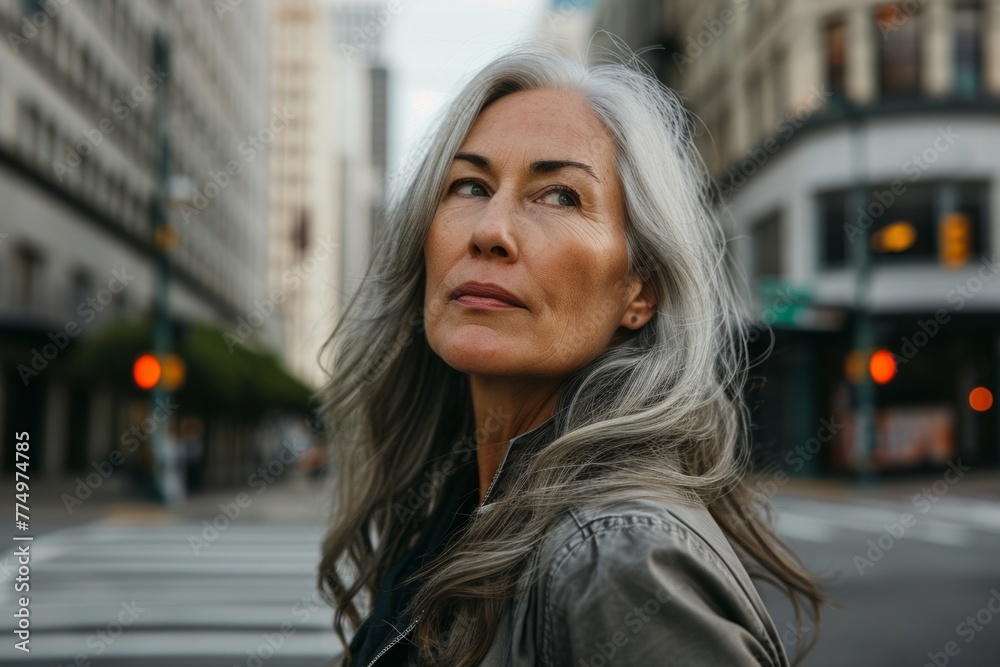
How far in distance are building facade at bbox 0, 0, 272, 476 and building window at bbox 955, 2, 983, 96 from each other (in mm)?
21874

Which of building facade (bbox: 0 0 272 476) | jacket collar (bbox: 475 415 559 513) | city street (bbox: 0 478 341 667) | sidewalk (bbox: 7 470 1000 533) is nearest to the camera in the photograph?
jacket collar (bbox: 475 415 559 513)

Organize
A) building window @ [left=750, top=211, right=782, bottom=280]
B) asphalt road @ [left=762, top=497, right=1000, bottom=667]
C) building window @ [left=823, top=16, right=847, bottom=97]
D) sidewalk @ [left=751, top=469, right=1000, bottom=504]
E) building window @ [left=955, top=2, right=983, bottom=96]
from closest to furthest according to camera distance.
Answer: asphalt road @ [left=762, top=497, right=1000, bottom=667] → sidewalk @ [left=751, top=469, right=1000, bottom=504] → building window @ [left=955, top=2, right=983, bottom=96] → building window @ [left=823, top=16, right=847, bottom=97] → building window @ [left=750, top=211, right=782, bottom=280]

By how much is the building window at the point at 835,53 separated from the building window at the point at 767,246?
14.3 feet

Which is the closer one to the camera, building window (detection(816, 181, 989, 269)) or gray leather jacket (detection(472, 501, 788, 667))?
gray leather jacket (detection(472, 501, 788, 667))

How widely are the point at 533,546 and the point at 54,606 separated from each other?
8.41m

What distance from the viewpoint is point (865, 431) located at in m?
24.1

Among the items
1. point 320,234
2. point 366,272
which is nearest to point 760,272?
point 366,272

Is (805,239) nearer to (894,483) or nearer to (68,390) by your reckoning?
(894,483)

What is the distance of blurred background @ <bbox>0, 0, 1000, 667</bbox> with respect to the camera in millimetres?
9156

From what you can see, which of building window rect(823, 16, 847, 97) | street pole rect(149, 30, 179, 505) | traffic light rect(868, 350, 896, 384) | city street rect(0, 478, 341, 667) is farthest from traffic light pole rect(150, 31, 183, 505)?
building window rect(823, 16, 847, 97)

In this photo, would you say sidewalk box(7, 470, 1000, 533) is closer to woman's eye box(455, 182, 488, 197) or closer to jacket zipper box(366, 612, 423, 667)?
woman's eye box(455, 182, 488, 197)

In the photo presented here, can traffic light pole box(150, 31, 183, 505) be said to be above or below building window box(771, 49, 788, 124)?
below

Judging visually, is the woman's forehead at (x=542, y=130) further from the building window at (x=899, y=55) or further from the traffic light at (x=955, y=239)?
the building window at (x=899, y=55)

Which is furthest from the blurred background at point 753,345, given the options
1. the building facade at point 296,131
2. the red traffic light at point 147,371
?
the building facade at point 296,131
